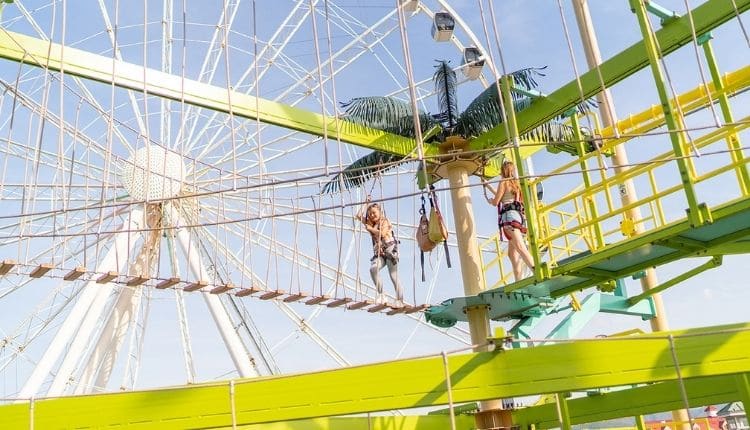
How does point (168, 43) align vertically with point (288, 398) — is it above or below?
above

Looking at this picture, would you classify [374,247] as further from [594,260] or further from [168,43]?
[168,43]

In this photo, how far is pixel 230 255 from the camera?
16.0 meters

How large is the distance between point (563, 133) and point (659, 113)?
1.71 metres

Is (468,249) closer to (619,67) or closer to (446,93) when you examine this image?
(446,93)

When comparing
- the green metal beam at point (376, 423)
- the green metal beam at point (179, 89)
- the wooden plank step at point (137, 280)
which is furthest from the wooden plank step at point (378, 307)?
the wooden plank step at point (137, 280)

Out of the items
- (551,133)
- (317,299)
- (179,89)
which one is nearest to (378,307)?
(317,299)

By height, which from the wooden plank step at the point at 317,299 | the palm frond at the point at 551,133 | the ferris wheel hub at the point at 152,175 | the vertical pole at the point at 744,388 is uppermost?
the ferris wheel hub at the point at 152,175

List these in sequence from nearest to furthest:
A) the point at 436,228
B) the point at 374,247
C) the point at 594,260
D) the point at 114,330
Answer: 1. the point at 594,260
2. the point at 436,228
3. the point at 374,247
4. the point at 114,330

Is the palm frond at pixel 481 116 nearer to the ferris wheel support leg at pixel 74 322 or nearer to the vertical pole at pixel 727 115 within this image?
the vertical pole at pixel 727 115

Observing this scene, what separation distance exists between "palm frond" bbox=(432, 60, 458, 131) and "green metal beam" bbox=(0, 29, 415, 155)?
25.5 inches

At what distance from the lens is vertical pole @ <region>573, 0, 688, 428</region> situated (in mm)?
10688

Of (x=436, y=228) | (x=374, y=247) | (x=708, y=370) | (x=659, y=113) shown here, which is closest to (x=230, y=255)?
(x=374, y=247)

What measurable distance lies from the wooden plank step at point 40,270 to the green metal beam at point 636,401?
20.0 feet

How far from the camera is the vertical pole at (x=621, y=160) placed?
1069 centimetres
